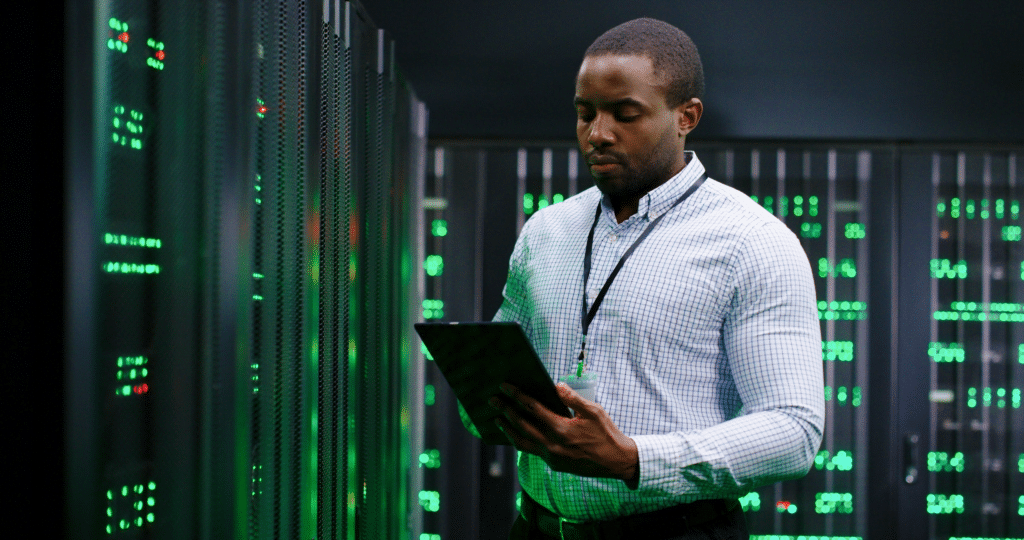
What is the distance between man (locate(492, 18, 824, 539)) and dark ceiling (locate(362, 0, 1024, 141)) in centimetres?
126

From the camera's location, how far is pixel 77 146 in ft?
2.34

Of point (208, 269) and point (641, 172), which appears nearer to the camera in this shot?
point (208, 269)

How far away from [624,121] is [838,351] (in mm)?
1685

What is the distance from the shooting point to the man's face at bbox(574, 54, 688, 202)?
1192 millimetres

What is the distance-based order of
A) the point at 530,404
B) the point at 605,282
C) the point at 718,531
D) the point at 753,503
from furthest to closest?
the point at 753,503 < the point at 605,282 < the point at 718,531 < the point at 530,404

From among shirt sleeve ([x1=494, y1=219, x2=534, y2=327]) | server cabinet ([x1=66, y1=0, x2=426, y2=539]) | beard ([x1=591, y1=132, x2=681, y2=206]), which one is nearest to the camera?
server cabinet ([x1=66, y1=0, x2=426, y2=539])

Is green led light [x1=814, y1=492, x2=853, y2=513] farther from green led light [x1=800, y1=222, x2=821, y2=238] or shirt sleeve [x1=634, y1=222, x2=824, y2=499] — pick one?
shirt sleeve [x1=634, y1=222, x2=824, y2=499]

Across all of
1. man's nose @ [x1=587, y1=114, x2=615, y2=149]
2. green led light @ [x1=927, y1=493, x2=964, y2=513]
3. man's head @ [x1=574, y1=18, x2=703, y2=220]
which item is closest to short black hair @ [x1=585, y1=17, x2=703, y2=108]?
man's head @ [x1=574, y1=18, x2=703, y2=220]

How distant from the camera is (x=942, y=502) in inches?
97.4

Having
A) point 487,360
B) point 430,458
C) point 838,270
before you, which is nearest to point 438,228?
point 430,458

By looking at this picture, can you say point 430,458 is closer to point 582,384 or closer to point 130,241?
point 582,384

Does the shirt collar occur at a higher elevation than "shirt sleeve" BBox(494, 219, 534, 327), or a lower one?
higher

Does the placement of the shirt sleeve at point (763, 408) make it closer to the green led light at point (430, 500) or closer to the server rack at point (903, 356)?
the server rack at point (903, 356)

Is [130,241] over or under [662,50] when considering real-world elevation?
under
